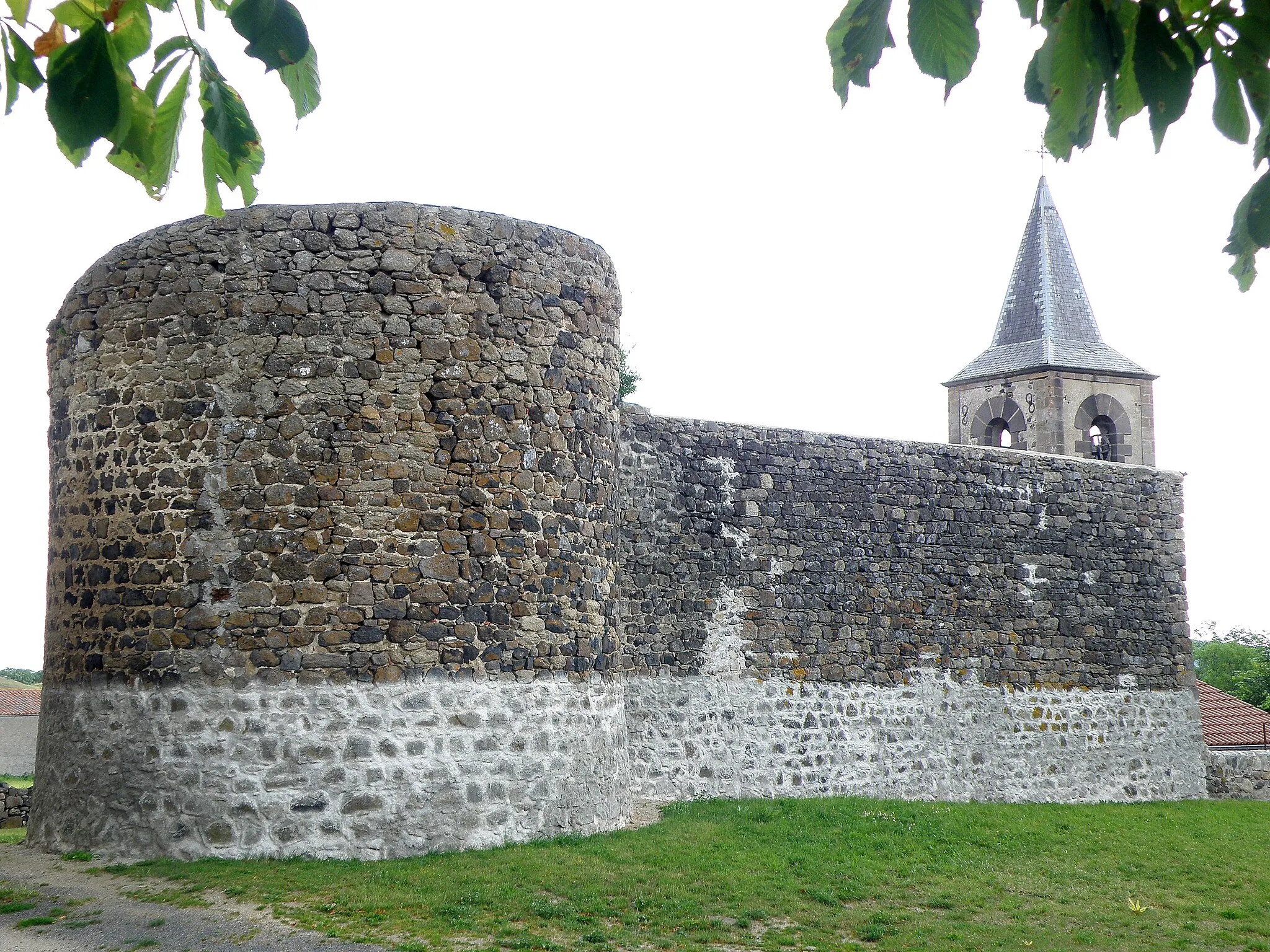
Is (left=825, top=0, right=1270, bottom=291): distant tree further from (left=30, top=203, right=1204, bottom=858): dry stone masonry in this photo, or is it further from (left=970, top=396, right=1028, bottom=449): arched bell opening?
(left=970, top=396, right=1028, bottom=449): arched bell opening

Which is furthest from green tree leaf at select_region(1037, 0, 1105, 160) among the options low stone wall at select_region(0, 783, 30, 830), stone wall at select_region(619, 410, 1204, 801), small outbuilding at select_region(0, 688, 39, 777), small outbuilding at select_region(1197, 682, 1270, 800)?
small outbuilding at select_region(0, 688, 39, 777)

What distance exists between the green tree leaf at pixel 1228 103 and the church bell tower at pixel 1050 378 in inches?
870

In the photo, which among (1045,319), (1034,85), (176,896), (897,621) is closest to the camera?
(1034,85)

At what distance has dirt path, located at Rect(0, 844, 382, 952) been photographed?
751 centimetres

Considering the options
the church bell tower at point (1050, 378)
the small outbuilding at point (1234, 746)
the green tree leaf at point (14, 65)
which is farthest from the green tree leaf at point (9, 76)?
the church bell tower at point (1050, 378)

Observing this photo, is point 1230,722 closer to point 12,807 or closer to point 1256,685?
point 1256,685

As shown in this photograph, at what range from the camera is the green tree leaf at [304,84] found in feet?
11.2

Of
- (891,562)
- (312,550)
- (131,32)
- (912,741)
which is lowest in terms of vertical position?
(912,741)

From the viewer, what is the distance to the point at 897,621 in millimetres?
15414

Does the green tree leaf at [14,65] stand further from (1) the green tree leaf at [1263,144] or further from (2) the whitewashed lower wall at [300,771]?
(2) the whitewashed lower wall at [300,771]

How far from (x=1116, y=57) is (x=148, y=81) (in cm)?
233

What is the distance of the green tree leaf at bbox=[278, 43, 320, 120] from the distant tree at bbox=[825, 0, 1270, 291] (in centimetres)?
140

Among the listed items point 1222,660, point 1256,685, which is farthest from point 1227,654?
point 1256,685

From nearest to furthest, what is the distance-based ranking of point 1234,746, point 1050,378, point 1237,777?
1. point 1237,777
2. point 1234,746
3. point 1050,378
